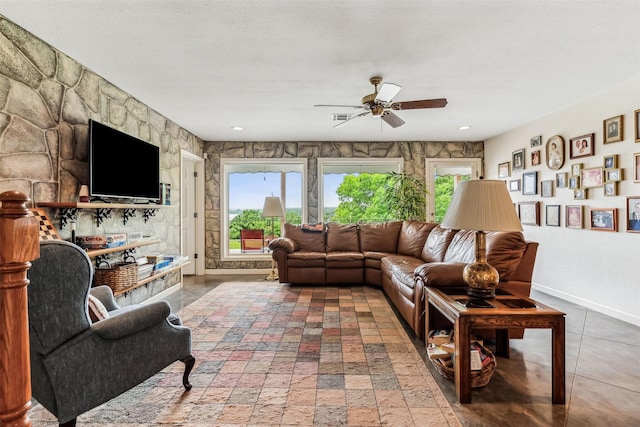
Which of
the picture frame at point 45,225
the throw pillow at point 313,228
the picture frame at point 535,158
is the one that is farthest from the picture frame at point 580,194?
the picture frame at point 45,225

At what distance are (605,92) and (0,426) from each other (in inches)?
197

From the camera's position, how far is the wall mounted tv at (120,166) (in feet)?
9.15

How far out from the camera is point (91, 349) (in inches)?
58.1

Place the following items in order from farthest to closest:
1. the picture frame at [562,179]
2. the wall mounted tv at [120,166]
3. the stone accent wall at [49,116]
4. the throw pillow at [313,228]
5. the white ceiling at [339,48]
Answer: the throw pillow at [313,228] < the picture frame at [562,179] < the wall mounted tv at [120,166] < the stone accent wall at [49,116] < the white ceiling at [339,48]

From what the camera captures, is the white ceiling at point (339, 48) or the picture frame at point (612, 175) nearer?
the white ceiling at point (339, 48)

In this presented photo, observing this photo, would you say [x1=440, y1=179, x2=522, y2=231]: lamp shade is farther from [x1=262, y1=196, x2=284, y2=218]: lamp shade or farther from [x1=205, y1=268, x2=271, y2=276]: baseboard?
[x1=205, y1=268, x2=271, y2=276]: baseboard

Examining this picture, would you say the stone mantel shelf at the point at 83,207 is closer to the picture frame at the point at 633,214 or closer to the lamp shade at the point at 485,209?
the lamp shade at the point at 485,209

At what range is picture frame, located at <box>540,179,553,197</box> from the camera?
430cm

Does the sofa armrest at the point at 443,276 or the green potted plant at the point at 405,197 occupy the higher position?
the green potted plant at the point at 405,197

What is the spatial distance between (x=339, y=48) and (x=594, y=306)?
386 cm

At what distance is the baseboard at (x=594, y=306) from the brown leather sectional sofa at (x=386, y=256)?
4.93ft

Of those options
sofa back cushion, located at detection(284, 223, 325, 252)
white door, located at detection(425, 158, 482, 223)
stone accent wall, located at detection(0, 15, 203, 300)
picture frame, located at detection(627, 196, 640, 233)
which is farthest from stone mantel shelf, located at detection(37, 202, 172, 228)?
picture frame, located at detection(627, 196, 640, 233)

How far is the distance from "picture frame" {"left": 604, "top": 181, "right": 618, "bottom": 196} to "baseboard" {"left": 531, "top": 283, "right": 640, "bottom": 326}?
47.5 inches

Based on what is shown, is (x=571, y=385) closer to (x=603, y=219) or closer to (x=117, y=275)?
(x=603, y=219)
